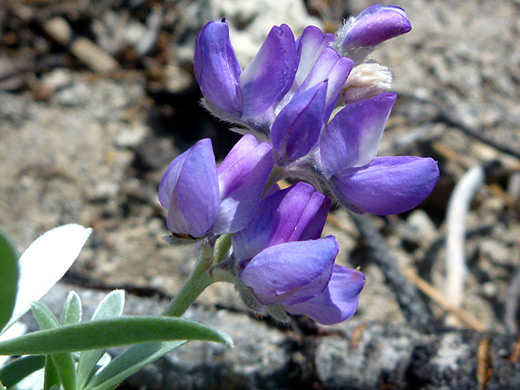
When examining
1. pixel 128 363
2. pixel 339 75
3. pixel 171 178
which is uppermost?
pixel 339 75

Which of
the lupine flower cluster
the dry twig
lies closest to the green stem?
the lupine flower cluster

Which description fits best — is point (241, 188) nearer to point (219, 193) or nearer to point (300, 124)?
point (219, 193)

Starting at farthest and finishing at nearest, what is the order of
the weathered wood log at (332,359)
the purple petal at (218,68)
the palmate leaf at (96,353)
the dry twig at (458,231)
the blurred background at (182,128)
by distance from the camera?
the blurred background at (182,128)
the dry twig at (458,231)
the weathered wood log at (332,359)
the palmate leaf at (96,353)
the purple petal at (218,68)

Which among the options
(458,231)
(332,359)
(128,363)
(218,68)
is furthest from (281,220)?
(458,231)

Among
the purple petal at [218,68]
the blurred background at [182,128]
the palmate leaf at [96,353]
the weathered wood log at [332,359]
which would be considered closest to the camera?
the purple petal at [218,68]

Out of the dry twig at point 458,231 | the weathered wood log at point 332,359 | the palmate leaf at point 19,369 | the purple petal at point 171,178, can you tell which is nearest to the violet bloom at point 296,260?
the purple petal at point 171,178

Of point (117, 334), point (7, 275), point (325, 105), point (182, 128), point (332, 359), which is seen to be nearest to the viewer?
point (7, 275)

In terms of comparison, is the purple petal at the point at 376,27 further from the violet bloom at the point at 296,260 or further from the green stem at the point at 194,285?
the green stem at the point at 194,285
